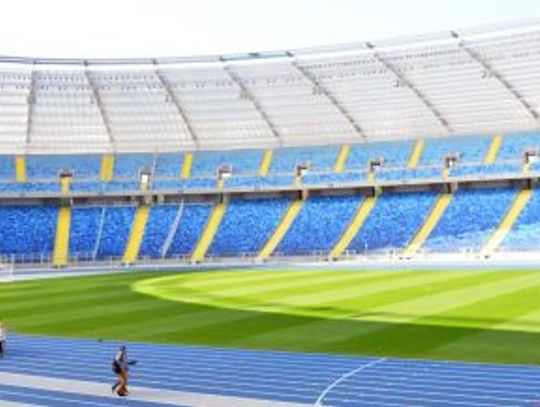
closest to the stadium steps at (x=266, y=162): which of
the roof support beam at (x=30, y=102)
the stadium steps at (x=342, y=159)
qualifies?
the stadium steps at (x=342, y=159)

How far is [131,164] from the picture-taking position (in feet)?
194

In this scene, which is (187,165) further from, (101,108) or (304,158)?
(304,158)

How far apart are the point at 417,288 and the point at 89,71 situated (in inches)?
1540

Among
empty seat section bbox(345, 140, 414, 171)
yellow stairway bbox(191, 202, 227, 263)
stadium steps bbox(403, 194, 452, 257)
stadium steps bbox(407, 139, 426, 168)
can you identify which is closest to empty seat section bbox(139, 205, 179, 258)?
yellow stairway bbox(191, 202, 227, 263)

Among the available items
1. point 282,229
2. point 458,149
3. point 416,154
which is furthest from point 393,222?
point 458,149

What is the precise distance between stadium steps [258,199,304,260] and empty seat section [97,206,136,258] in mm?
9045

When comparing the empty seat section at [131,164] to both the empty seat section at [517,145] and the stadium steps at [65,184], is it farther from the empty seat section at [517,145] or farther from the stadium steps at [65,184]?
the empty seat section at [517,145]

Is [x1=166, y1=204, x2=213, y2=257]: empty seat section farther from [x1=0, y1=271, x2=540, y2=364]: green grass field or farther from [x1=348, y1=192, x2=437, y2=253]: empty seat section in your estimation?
[x1=0, y1=271, x2=540, y2=364]: green grass field

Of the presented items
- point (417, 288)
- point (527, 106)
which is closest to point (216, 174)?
point (527, 106)

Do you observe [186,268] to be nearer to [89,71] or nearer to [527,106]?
[89,71]

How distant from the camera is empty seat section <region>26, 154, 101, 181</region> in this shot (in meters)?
57.5

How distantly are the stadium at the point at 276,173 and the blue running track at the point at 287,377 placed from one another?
1029 cm

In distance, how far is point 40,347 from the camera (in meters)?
18.2

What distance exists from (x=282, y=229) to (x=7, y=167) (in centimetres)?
1985
